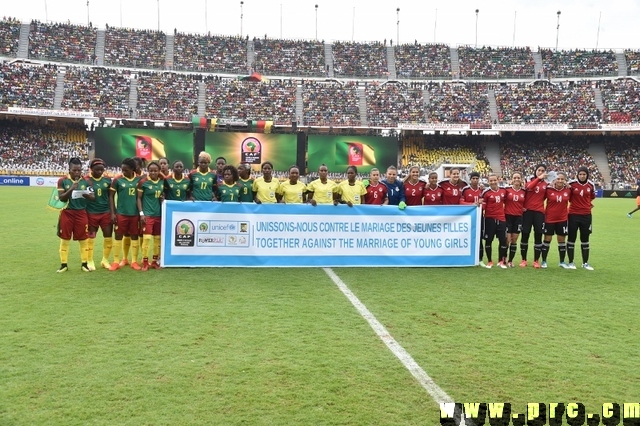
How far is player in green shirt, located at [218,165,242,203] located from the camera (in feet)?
31.9

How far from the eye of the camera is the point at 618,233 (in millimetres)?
16984

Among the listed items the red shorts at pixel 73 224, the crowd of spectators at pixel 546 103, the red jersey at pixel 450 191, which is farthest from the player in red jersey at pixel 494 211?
the crowd of spectators at pixel 546 103

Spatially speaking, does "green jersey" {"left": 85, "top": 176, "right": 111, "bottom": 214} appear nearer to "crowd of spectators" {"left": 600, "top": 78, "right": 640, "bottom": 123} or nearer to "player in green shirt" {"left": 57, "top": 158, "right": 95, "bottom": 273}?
"player in green shirt" {"left": 57, "top": 158, "right": 95, "bottom": 273}

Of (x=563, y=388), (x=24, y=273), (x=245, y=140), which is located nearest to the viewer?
(x=563, y=388)

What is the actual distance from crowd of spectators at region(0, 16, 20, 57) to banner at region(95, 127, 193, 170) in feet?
48.5

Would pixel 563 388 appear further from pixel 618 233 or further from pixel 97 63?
pixel 97 63

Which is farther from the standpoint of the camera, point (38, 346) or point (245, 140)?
point (245, 140)

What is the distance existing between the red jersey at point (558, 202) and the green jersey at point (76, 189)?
28.0 ft

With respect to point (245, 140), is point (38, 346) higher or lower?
lower

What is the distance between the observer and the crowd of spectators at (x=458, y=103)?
159 feet

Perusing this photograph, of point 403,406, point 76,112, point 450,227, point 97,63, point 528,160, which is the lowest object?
point 403,406

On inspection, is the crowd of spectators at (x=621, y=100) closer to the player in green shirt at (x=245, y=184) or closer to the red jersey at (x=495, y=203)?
the red jersey at (x=495, y=203)

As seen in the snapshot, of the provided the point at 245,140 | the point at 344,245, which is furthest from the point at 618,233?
the point at 245,140

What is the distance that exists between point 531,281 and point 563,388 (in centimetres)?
492
